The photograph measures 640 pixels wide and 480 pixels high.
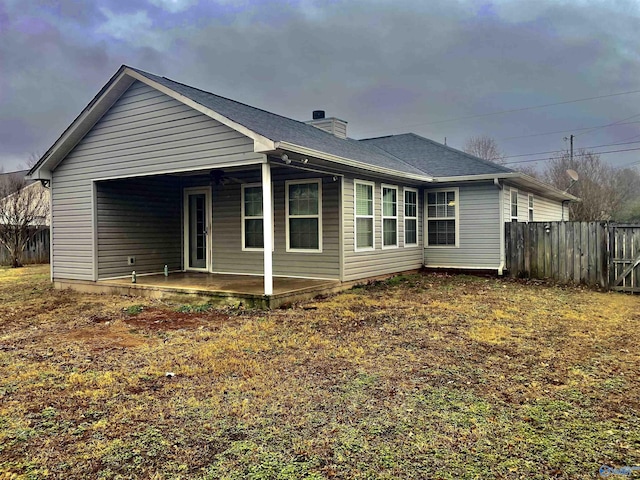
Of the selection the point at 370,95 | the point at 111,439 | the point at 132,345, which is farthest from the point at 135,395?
the point at 370,95

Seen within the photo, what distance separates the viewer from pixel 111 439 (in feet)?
9.40

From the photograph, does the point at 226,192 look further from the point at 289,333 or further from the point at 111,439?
the point at 111,439

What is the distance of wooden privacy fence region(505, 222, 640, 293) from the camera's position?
9156 millimetres

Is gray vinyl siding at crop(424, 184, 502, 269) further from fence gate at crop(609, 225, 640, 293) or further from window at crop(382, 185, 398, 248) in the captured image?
fence gate at crop(609, 225, 640, 293)

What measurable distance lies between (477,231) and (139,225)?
27.8 ft

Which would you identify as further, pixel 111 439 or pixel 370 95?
pixel 370 95

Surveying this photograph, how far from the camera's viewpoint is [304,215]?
31.2 feet

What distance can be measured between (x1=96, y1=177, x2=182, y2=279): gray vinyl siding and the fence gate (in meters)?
10.1

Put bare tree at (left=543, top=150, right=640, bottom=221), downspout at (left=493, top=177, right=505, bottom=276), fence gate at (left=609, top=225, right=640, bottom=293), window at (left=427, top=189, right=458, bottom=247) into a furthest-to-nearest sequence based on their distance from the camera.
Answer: bare tree at (left=543, top=150, right=640, bottom=221), window at (left=427, top=189, right=458, bottom=247), downspout at (left=493, top=177, right=505, bottom=276), fence gate at (left=609, top=225, right=640, bottom=293)

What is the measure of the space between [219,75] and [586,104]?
3567cm

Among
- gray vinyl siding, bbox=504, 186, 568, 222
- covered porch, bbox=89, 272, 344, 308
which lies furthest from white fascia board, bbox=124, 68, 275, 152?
gray vinyl siding, bbox=504, 186, 568, 222

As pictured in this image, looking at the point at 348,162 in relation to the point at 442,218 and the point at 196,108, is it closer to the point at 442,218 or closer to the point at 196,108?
the point at 196,108

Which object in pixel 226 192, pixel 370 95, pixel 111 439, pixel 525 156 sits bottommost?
pixel 111 439

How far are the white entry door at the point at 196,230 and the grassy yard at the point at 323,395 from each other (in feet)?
14.7
